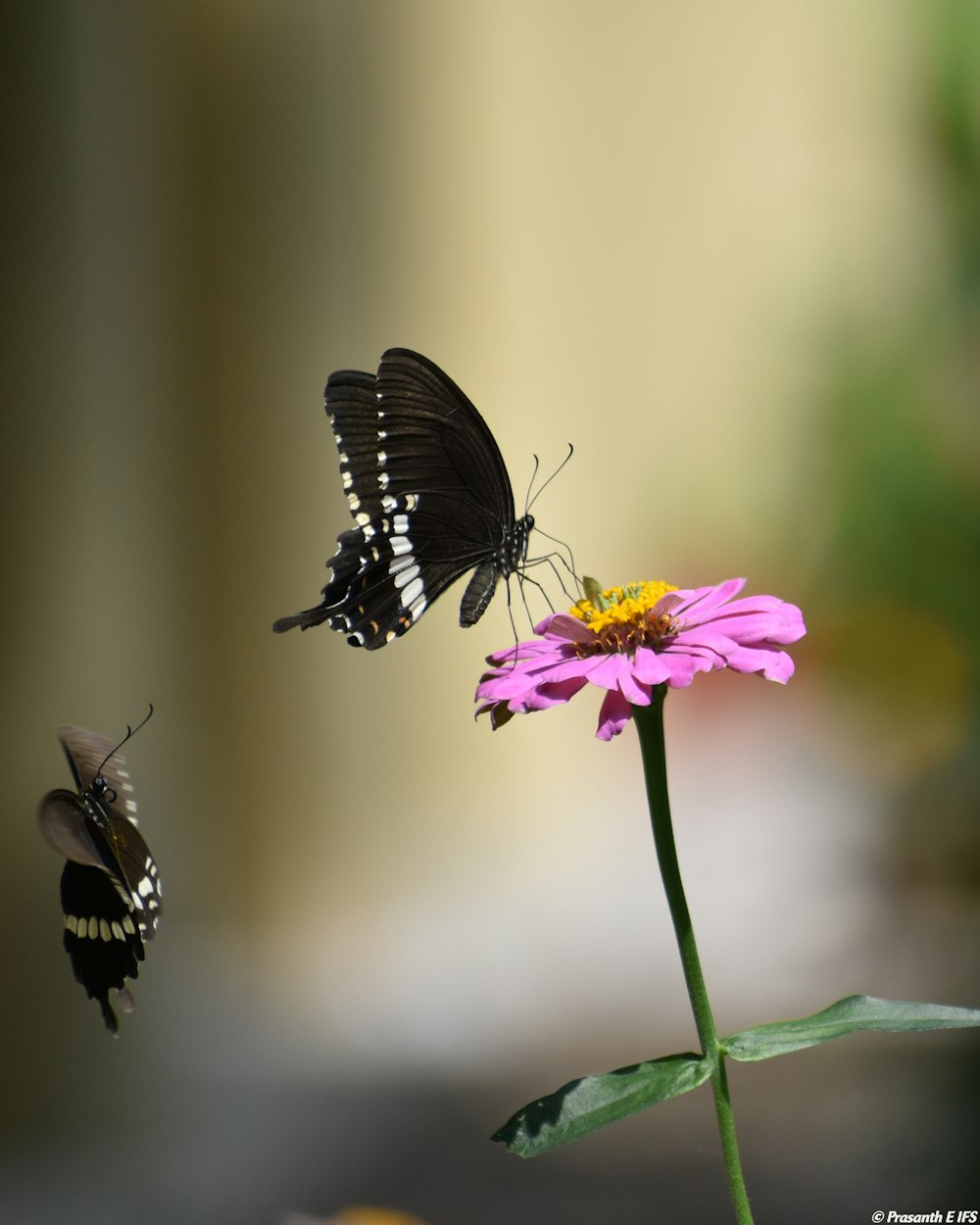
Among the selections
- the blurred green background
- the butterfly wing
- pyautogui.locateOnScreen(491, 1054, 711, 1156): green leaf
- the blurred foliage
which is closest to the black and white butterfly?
the butterfly wing

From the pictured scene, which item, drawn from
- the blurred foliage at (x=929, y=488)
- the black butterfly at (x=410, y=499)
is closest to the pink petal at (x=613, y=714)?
the black butterfly at (x=410, y=499)

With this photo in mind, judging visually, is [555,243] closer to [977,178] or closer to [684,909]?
[977,178]

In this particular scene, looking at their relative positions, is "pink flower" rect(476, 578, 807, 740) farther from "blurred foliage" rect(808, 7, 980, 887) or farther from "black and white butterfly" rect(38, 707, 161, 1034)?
"blurred foliage" rect(808, 7, 980, 887)

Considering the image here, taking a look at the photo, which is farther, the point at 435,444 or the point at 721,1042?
the point at 435,444

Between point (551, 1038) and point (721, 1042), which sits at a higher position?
point (721, 1042)

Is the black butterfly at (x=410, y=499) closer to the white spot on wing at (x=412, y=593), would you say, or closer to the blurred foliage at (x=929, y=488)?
the white spot on wing at (x=412, y=593)

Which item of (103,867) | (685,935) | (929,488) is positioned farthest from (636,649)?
(929,488)

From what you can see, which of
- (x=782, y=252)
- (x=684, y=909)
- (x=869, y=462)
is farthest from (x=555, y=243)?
(x=684, y=909)
